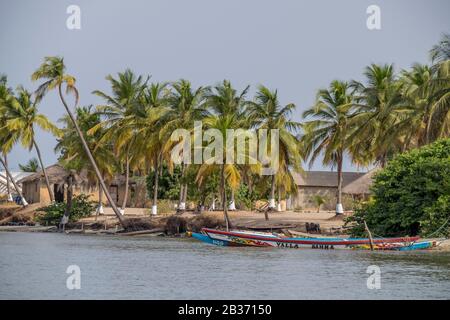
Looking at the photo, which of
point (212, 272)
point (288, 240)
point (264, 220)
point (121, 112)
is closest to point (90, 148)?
point (121, 112)

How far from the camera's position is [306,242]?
3803 centimetres

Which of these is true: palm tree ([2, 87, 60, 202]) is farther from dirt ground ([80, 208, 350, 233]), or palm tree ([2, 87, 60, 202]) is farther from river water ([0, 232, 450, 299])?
river water ([0, 232, 450, 299])

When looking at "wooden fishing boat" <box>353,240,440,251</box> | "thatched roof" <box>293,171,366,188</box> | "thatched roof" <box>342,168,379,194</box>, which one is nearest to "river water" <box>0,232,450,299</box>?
"wooden fishing boat" <box>353,240,440,251</box>

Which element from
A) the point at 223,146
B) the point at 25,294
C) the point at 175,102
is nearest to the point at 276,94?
the point at 175,102

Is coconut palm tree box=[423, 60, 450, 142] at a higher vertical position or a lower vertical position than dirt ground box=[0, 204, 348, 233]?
higher

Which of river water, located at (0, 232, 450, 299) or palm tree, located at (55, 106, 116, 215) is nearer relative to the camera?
river water, located at (0, 232, 450, 299)

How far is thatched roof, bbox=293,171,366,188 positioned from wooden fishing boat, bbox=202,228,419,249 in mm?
29428

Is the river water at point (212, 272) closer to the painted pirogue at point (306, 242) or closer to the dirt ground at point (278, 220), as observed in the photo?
the painted pirogue at point (306, 242)

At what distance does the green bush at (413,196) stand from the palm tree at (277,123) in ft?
36.0

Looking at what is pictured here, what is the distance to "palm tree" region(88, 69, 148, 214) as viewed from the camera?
55.2m

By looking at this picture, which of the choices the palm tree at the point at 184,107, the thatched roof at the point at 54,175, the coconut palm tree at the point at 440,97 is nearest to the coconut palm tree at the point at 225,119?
the palm tree at the point at 184,107

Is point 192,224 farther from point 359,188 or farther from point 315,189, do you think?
point 315,189

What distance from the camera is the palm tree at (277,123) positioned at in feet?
174

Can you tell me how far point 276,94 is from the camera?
54.5 m
